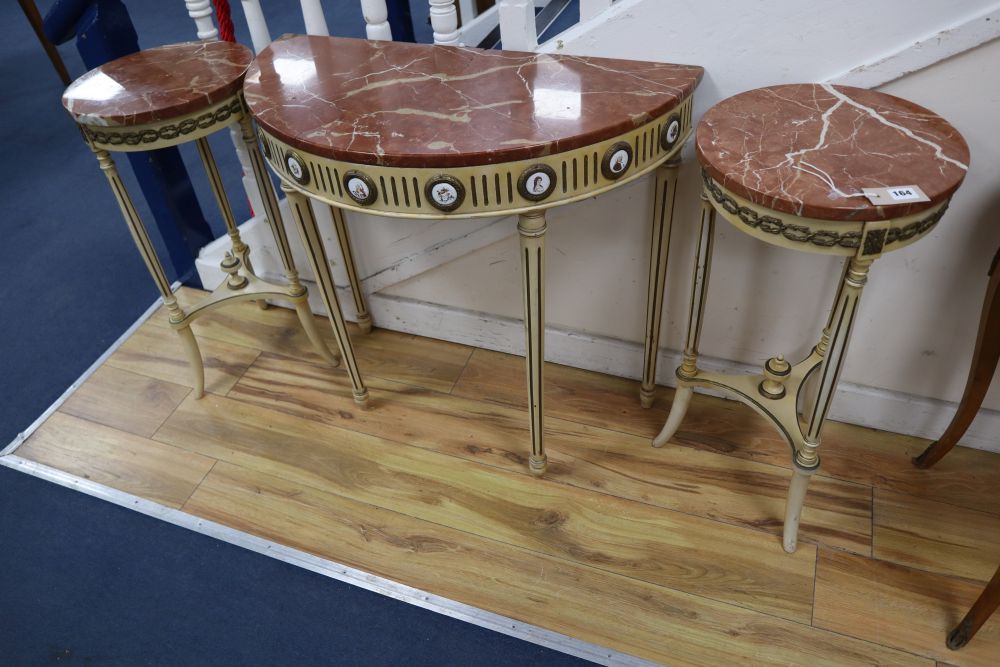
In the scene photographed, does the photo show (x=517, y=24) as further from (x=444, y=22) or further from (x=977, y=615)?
(x=977, y=615)

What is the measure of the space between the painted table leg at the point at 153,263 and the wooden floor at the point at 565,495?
10 cm

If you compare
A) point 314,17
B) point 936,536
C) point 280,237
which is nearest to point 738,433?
point 936,536

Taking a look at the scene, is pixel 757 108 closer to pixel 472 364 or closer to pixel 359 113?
pixel 359 113

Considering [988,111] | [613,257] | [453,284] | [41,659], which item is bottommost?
[41,659]

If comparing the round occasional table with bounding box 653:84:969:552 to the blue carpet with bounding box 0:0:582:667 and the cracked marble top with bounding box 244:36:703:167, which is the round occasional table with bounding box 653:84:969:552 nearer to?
the cracked marble top with bounding box 244:36:703:167

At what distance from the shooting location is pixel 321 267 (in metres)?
1.68

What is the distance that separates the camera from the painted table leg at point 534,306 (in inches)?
50.5

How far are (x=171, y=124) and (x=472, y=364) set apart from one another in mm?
945

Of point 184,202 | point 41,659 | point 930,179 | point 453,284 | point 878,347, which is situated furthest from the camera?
point 184,202

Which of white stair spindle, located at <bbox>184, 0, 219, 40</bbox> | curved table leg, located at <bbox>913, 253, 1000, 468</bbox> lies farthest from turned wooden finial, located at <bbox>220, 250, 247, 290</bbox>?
curved table leg, located at <bbox>913, 253, 1000, 468</bbox>

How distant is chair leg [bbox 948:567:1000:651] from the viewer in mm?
1267

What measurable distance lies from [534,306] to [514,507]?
0.52 m

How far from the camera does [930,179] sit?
3.61 feet


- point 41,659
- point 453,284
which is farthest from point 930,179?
point 41,659
